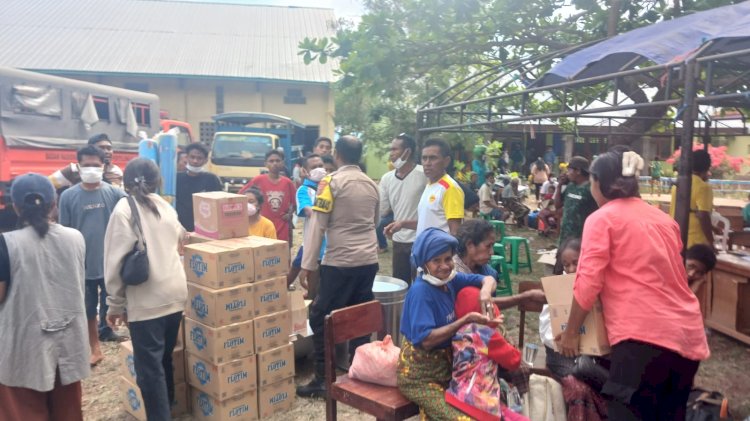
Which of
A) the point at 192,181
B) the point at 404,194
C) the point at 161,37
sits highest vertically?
the point at 161,37

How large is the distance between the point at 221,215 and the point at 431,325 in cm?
186

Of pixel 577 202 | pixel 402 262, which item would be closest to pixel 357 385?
pixel 402 262

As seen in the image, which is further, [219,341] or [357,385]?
[219,341]

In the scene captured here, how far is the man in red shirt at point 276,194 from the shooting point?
5.88 m

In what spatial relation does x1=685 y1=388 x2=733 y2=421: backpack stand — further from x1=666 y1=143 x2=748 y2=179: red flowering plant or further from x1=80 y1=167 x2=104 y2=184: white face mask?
x1=666 y1=143 x2=748 y2=179: red flowering plant

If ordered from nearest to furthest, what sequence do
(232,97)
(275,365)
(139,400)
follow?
(139,400) → (275,365) → (232,97)

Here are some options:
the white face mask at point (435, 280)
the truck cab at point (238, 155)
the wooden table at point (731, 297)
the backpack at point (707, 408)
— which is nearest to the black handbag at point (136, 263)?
the white face mask at point (435, 280)

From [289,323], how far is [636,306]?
238 centimetres

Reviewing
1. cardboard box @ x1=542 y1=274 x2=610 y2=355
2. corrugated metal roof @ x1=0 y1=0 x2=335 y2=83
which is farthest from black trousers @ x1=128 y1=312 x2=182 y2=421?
corrugated metal roof @ x1=0 y1=0 x2=335 y2=83

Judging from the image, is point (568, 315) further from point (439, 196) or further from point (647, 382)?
point (439, 196)

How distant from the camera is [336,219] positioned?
12.9 feet

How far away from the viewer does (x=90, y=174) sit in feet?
14.7

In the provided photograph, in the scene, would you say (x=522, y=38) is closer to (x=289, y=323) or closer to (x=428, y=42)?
(x=428, y=42)

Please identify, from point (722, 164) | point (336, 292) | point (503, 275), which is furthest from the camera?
point (722, 164)
